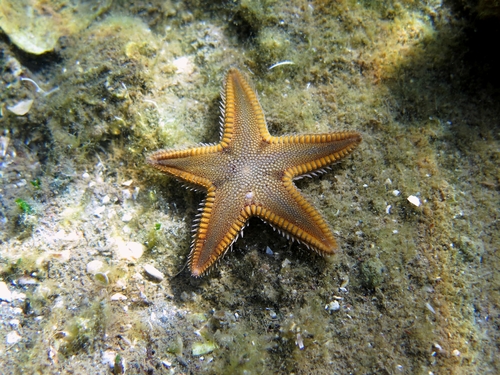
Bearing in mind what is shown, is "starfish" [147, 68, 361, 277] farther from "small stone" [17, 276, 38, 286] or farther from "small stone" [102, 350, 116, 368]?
"small stone" [17, 276, 38, 286]

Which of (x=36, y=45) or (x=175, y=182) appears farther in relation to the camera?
(x=36, y=45)

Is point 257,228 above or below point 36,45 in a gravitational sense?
below

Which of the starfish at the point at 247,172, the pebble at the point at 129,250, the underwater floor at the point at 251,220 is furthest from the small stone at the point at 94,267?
the starfish at the point at 247,172

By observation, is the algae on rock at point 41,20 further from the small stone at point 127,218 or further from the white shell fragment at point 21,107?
the small stone at point 127,218

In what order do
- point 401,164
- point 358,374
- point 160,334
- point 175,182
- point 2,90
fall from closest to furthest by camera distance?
point 358,374 → point 160,334 → point 401,164 → point 175,182 → point 2,90

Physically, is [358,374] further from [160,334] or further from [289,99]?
[289,99]

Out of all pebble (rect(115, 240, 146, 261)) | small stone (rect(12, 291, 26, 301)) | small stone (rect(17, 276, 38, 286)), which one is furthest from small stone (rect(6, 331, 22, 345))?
pebble (rect(115, 240, 146, 261))

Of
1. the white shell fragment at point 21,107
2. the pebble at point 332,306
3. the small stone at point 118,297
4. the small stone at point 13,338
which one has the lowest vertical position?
the small stone at point 13,338

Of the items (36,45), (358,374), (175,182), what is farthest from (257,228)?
(36,45)
